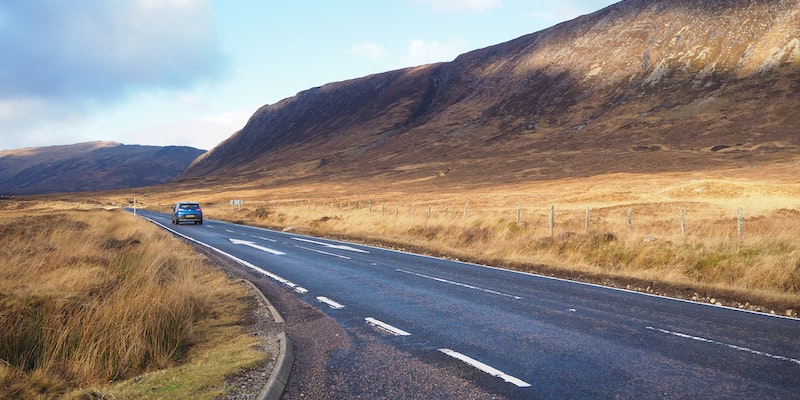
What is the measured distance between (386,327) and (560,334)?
2573 mm

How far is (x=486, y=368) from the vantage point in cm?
617

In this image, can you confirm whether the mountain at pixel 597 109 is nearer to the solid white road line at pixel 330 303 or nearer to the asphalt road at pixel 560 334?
the asphalt road at pixel 560 334

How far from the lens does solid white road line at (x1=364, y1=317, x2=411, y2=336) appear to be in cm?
790

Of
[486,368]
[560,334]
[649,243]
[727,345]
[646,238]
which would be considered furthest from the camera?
[646,238]

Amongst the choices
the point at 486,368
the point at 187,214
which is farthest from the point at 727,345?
the point at 187,214

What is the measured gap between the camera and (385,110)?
171625 mm

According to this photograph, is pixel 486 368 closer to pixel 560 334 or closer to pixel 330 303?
pixel 560 334

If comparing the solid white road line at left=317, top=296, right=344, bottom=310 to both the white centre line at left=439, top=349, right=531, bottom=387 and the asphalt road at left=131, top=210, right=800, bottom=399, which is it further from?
the white centre line at left=439, top=349, right=531, bottom=387

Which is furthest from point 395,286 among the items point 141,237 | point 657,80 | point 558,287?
point 657,80

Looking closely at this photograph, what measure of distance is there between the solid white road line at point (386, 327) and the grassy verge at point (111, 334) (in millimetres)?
1950

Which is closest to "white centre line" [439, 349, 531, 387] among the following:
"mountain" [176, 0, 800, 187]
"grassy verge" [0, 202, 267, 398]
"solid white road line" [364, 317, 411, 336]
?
"solid white road line" [364, 317, 411, 336]

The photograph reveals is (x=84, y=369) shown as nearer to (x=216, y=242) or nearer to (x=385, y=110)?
(x=216, y=242)

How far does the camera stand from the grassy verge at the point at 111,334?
219 inches

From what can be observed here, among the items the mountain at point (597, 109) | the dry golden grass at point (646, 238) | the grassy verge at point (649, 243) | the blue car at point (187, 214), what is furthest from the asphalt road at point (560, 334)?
the mountain at point (597, 109)
